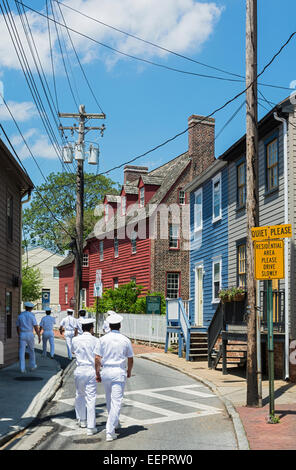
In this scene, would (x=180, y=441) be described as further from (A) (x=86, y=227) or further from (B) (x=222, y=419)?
Result: (A) (x=86, y=227)

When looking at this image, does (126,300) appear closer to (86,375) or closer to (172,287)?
→ (172,287)

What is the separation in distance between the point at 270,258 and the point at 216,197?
13.2 metres

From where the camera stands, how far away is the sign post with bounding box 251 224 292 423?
10109 mm

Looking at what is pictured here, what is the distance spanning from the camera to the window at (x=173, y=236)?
33719mm

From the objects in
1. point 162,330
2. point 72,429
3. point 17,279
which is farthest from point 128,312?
point 72,429

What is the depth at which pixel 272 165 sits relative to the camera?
1731 cm

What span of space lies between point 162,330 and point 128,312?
6.54 m

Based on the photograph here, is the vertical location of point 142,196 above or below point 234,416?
above

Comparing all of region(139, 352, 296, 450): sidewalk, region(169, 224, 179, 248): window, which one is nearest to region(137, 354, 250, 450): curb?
region(139, 352, 296, 450): sidewalk

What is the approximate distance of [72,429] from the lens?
923cm

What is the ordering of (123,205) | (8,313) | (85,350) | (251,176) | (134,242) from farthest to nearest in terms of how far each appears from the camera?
(123,205)
(134,242)
(8,313)
(251,176)
(85,350)

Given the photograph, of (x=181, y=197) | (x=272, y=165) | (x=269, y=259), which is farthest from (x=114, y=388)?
(x=181, y=197)

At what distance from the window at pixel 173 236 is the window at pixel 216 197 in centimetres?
1035

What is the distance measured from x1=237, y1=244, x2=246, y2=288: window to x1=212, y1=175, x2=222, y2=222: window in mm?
2651
